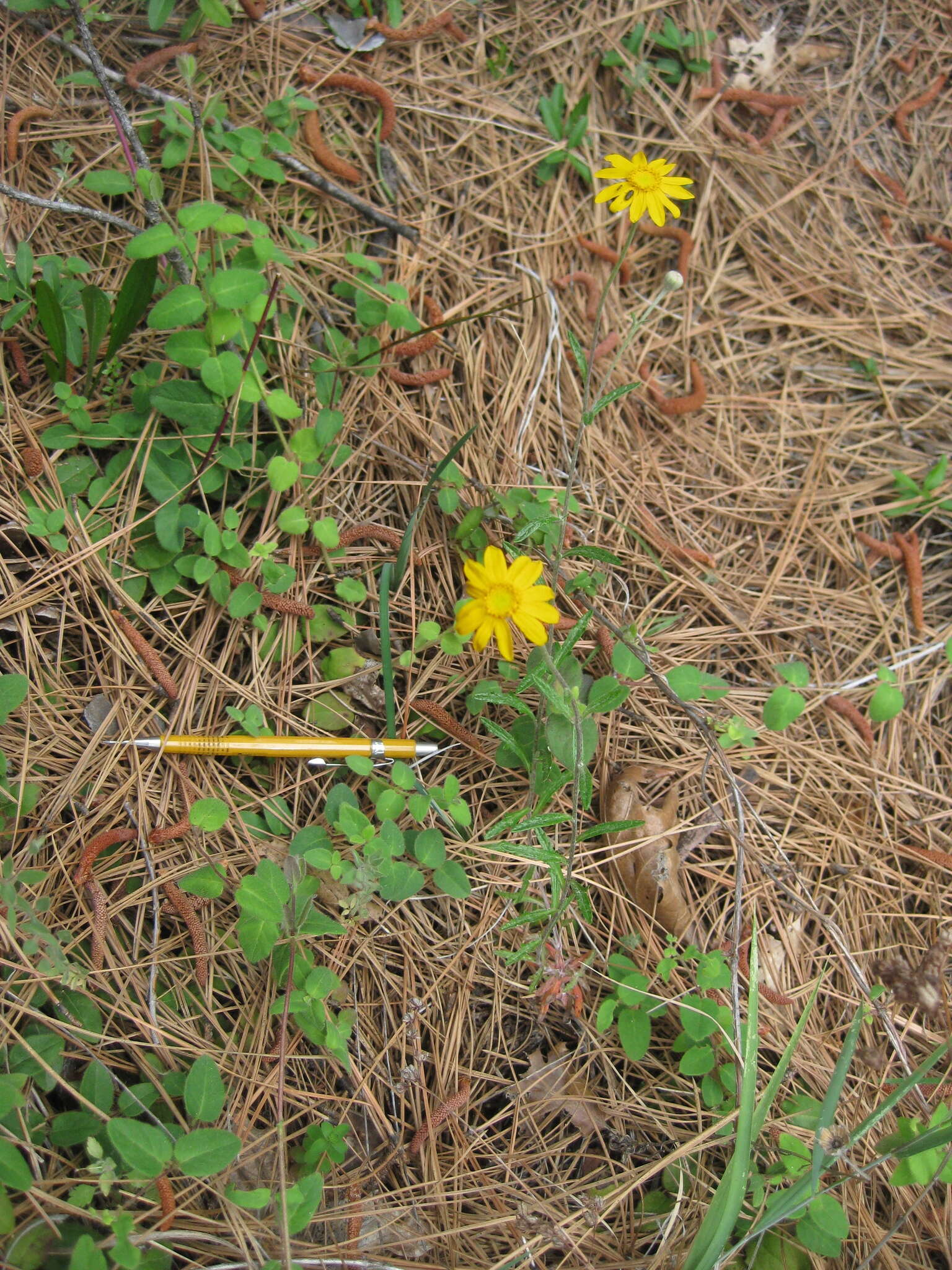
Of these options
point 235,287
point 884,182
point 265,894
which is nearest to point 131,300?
point 235,287

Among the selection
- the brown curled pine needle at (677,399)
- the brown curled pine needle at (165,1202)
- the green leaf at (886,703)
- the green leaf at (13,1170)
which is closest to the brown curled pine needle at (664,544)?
the brown curled pine needle at (677,399)

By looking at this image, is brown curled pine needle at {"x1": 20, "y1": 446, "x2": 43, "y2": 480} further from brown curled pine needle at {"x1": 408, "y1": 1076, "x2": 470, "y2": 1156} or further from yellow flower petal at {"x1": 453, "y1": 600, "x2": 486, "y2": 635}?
brown curled pine needle at {"x1": 408, "y1": 1076, "x2": 470, "y2": 1156}

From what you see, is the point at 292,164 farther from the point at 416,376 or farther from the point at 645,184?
the point at 645,184

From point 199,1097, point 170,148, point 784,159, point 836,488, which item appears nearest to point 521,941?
point 199,1097

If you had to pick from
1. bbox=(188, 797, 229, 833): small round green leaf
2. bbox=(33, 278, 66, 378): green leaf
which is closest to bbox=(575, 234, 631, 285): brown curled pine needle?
bbox=(33, 278, 66, 378): green leaf

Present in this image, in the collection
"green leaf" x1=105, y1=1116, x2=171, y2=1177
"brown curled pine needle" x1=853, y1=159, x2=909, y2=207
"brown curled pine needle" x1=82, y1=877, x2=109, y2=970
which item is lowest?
"green leaf" x1=105, y1=1116, x2=171, y2=1177

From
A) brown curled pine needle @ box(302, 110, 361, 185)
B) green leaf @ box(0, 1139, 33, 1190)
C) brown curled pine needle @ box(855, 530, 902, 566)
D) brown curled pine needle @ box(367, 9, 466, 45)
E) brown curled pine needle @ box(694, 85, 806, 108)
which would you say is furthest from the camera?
brown curled pine needle @ box(694, 85, 806, 108)

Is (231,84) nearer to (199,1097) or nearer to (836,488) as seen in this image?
(836,488)

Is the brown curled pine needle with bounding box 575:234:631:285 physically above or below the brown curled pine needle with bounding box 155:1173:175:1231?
above
